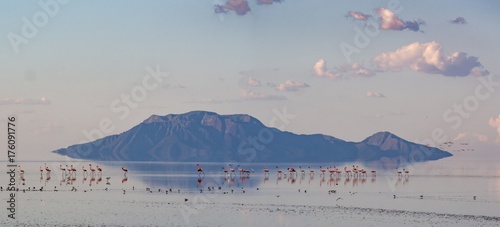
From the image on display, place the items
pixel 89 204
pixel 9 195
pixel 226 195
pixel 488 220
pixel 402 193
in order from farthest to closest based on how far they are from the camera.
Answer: pixel 402 193 → pixel 226 195 → pixel 9 195 → pixel 89 204 → pixel 488 220

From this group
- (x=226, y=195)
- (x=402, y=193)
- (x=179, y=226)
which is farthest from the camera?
(x=402, y=193)

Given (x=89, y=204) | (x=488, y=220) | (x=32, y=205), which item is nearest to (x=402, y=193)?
(x=488, y=220)

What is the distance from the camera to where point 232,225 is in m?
61.4

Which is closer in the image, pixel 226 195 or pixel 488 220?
pixel 488 220

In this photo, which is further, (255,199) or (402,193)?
Result: (402,193)

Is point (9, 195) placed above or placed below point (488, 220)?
above

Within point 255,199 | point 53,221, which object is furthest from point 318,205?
point 53,221

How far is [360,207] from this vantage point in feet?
255

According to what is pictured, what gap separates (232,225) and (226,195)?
32.6 m

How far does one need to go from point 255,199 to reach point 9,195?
112 feet

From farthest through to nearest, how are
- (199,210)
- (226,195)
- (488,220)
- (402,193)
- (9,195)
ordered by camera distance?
(402,193)
(226,195)
(9,195)
(199,210)
(488,220)

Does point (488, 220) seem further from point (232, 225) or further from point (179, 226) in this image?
point (179, 226)

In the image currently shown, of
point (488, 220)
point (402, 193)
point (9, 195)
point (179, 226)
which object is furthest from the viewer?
point (402, 193)

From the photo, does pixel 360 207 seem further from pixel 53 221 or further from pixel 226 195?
pixel 53 221
